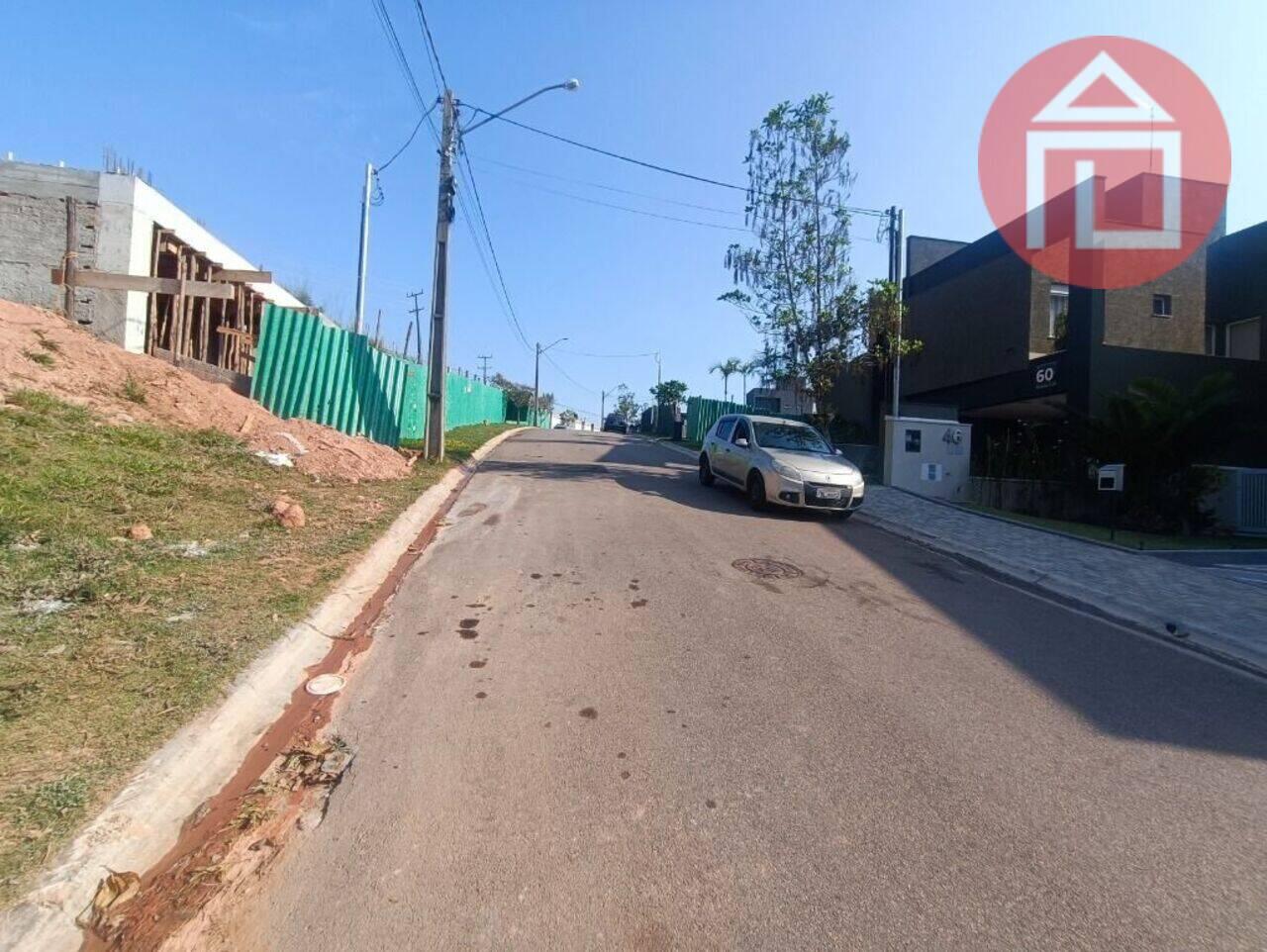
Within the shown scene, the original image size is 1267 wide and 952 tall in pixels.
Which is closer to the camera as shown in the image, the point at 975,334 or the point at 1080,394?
the point at 1080,394

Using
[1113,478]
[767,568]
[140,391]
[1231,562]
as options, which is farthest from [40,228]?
[1231,562]

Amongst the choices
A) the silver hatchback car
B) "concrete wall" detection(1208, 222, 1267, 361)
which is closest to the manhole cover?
the silver hatchback car

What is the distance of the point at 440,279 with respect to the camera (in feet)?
44.5

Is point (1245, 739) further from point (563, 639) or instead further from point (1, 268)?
point (1, 268)

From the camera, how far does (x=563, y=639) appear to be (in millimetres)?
4996

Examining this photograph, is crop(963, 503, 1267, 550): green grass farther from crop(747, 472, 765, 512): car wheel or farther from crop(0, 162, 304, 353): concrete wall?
crop(0, 162, 304, 353): concrete wall

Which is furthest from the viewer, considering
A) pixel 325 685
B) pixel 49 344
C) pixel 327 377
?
pixel 327 377

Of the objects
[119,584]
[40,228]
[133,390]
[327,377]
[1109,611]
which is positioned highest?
[40,228]

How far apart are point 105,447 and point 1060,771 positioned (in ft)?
29.9

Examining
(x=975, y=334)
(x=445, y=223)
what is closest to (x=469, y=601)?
(x=445, y=223)

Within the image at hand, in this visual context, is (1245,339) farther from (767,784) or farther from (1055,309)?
(767,784)

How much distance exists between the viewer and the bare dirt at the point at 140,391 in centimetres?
884

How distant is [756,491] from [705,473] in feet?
9.45

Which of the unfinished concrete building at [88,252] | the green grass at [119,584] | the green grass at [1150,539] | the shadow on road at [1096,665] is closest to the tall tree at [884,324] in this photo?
the green grass at [1150,539]
